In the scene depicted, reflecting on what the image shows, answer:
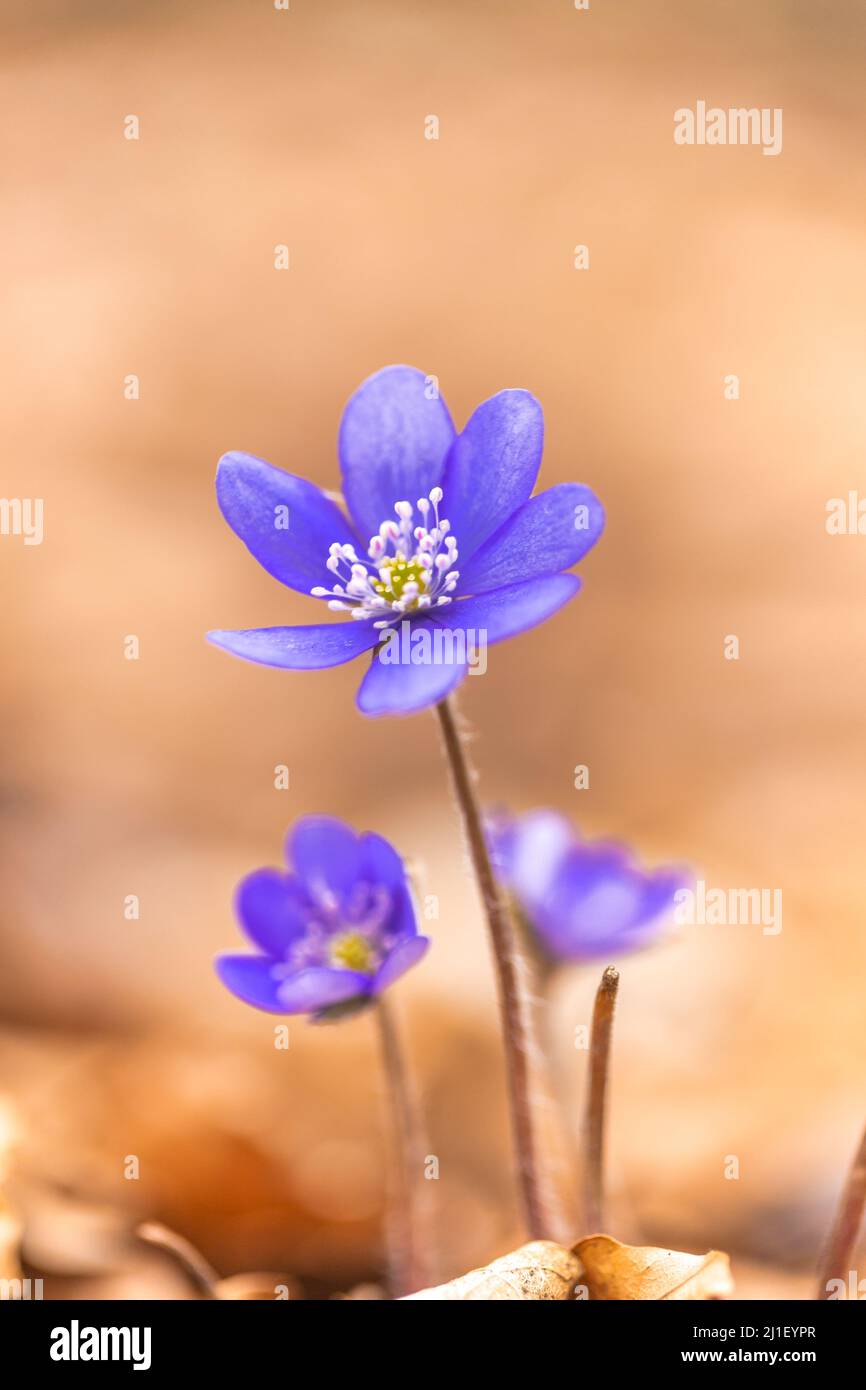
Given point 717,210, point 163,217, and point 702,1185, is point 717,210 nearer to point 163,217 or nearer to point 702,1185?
point 163,217

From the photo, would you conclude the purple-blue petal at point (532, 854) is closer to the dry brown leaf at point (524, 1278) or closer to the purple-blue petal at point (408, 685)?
the dry brown leaf at point (524, 1278)

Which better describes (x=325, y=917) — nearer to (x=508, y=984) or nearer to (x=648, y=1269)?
(x=508, y=984)

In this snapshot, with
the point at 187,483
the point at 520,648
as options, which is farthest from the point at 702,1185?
the point at 187,483

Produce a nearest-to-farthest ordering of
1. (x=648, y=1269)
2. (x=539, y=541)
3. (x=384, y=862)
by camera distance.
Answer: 1. (x=539, y=541)
2. (x=648, y=1269)
3. (x=384, y=862)
